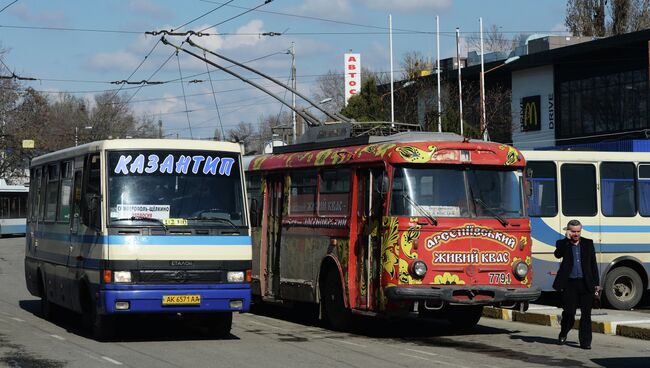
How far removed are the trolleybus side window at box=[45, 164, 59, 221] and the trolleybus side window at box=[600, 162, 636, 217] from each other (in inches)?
379

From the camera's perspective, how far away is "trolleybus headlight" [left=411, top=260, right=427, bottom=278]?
49.0 feet

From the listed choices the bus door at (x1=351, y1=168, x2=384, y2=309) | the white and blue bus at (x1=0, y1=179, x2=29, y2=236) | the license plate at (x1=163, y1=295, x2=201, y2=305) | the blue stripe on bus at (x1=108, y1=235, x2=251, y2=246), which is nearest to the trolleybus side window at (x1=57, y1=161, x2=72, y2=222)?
the blue stripe on bus at (x1=108, y1=235, x2=251, y2=246)

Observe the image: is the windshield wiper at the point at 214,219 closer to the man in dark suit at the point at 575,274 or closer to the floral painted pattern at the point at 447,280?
the floral painted pattern at the point at 447,280

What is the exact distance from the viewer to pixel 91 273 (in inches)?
588

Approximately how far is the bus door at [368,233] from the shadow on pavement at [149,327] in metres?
1.97

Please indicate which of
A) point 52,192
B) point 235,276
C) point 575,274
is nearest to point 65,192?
point 52,192

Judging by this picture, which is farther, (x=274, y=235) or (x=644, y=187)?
(x=644, y=187)

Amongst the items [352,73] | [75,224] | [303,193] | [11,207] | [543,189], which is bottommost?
[75,224]

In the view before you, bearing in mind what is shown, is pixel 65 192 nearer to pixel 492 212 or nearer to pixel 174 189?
pixel 174 189

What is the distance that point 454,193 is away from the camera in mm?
15336

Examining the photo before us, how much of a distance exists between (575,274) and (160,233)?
5.50 m

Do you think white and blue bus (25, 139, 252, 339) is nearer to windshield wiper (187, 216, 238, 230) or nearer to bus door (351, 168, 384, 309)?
windshield wiper (187, 216, 238, 230)

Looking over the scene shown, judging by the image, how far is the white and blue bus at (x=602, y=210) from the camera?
19578 millimetres

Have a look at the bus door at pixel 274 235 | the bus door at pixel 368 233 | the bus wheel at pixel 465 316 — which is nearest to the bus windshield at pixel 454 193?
the bus door at pixel 368 233
